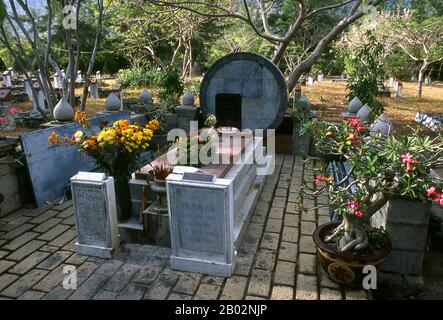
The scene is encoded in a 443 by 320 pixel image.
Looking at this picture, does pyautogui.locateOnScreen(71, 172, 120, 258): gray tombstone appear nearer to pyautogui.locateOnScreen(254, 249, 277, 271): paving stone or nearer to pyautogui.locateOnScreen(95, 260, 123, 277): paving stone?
pyautogui.locateOnScreen(95, 260, 123, 277): paving stone

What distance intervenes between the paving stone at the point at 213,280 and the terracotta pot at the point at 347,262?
1243 millimetres

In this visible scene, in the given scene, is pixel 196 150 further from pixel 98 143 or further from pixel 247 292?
pixel 247 292

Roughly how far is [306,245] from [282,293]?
4.02 feet

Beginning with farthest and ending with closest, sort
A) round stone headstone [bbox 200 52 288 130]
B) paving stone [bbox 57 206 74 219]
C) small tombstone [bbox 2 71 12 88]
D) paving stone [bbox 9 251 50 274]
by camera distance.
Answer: small tombstone [bbox 2 71 12 88], round stone headstone [bbox 200 52 288 130], paving stone [bbox 57 206 74 219], paving stone [bbox 9 251 50 274]

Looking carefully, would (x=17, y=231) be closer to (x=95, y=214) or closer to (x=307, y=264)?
(x=95, y=214)

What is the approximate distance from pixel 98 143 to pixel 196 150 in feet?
5.08

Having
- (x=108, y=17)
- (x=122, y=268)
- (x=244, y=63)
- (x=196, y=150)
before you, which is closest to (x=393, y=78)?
Answer: (x=108, y=17)

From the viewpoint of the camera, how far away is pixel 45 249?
500cm

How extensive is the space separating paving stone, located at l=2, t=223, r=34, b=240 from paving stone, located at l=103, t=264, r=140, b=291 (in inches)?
80.7

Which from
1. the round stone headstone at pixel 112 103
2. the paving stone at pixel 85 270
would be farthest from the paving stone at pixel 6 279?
the round stone headstone at pixel 112 103

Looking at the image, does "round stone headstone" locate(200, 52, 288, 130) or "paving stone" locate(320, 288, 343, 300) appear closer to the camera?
"paving stone" locate(320, 288, 343, 300)

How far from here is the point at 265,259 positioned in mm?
4754

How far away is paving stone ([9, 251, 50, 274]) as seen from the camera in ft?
14.8

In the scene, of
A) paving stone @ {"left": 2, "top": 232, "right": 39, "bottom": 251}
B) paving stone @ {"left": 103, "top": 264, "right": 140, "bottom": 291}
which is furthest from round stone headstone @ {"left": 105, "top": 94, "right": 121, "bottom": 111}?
paving stone @ {"left": 103, "top": 264, "right": 140, "bottom": 291}
